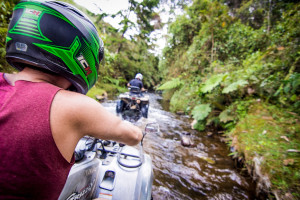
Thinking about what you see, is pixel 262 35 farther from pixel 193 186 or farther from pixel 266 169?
pixel 193 186

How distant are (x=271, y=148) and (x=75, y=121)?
327 centimetres

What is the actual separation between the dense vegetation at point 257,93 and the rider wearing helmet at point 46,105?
2.64 meters

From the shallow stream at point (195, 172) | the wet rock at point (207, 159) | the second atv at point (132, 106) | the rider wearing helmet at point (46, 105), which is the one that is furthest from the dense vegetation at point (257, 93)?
the rider wearing helmet at point (46, 105)

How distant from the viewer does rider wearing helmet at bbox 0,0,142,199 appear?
0.48 metres

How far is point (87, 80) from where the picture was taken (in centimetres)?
88

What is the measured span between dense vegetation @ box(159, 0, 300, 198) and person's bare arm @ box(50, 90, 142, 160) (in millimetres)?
2520

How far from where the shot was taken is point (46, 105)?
0.53 m

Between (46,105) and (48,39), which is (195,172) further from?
(48,39)

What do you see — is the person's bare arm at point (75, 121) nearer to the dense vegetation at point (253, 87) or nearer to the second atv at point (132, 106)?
the dense vegetation at point (253, 87)

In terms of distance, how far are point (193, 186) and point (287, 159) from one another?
1540 mm

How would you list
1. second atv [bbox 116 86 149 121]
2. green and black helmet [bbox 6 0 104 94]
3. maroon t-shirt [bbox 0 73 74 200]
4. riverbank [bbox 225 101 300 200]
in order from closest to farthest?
maroon t-shirt [bbox 0 73 74 200] → green and black helmet [bbox 6 0 104 94] → riverbank [bbox 225 101 300 200] → second atv [bbox 116 86 149 121]

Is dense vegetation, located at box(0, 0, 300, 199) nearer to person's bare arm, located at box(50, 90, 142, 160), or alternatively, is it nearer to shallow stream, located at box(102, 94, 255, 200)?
shallow stream, located at box(102, 94, 255, 200)

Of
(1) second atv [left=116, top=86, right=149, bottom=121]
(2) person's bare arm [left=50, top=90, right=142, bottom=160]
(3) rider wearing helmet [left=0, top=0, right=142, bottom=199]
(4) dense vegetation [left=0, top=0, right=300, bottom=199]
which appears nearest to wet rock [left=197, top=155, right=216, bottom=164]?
(4) dense vegetation [left=0, top=0, right=300, bottom=199]

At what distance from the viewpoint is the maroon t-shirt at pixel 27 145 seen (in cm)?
47
